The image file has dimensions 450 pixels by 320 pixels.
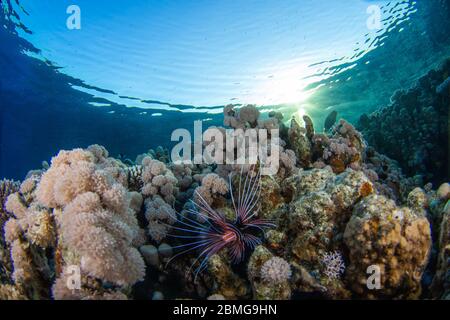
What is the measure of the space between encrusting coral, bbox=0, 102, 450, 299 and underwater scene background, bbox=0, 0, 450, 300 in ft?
0.06

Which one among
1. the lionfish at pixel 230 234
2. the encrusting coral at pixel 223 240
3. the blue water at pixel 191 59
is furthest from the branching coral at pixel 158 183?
the blue water at pixel 191 59

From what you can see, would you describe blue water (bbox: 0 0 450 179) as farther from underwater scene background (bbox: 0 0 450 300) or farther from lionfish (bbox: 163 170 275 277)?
lionfish (bbox: 163 170 275 277)

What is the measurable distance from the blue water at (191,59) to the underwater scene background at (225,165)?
122 millimetres

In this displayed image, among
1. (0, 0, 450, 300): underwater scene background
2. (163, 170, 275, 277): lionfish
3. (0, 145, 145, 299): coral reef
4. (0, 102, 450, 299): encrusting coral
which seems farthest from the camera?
(163, 170, 275, 277): lionfish

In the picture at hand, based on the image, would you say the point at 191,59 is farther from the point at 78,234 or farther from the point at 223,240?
the point at 78,234

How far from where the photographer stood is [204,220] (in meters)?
4.04

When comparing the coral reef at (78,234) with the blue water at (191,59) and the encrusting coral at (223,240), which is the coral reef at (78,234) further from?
the blue water at (191,59)

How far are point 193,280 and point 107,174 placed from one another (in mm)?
2049

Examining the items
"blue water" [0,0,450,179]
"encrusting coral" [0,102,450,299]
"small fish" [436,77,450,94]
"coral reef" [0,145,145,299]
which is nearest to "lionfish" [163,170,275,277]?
"encrusting coral" [0,102,450,299]

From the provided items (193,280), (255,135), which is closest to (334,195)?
(193,280)

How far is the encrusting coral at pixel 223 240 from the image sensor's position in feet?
8.73

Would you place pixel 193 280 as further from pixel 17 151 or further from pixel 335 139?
pixel 17 151

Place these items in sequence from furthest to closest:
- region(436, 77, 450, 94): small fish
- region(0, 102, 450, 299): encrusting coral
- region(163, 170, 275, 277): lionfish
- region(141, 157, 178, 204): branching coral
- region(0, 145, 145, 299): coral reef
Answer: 1. region(436, 77, 450, 94): small fish
2. region(141, 157, 178, 204): branching coral
3. region(163, 170, 275, 277): lionfish
4. region(0, 102, 450, 299): encrusting coral
5. region(0, 145, 145, 299): coral reef

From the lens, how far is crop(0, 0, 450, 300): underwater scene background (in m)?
2.90
